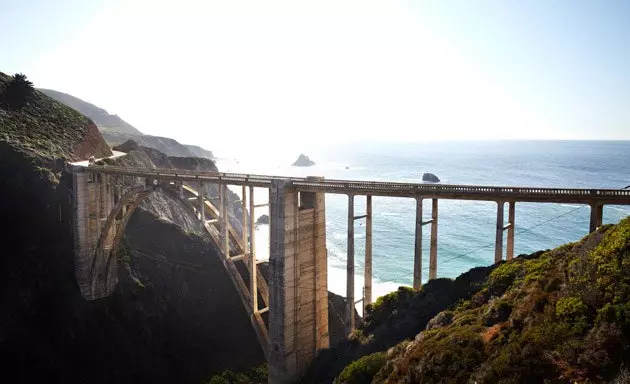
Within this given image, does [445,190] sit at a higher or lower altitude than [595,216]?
higher

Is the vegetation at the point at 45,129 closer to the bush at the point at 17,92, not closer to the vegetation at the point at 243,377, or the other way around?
the bush at the point at 17,92

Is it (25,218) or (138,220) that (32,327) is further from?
(138,220)

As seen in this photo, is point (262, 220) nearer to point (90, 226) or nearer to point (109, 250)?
point (109, 250)

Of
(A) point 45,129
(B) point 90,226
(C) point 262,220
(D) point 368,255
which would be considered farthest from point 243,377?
(C) point 262,220

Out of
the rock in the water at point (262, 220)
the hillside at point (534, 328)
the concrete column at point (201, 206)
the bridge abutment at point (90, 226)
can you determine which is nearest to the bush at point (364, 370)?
the hillside at point (534, 328)

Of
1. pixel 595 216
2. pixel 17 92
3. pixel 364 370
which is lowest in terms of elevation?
pixel 364 370

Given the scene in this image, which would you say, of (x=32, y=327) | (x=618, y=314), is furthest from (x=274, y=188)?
(x=32, y=327)
